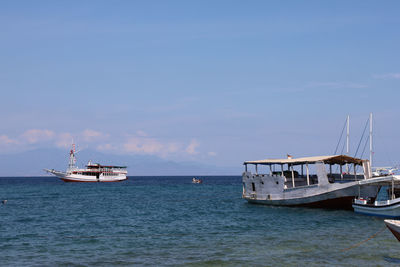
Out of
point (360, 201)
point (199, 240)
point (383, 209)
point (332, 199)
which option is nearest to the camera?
point (199, 240)

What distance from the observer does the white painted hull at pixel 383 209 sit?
33.8 m

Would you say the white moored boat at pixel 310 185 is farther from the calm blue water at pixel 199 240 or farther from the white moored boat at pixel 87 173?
the white moored boat at pixel 87 173

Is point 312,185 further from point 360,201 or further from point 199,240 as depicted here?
point 199,240

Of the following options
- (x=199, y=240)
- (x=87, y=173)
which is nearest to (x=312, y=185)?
(x=199, y=240)

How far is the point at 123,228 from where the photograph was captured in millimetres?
33188

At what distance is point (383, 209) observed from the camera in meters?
35.1

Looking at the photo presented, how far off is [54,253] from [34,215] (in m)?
22.3

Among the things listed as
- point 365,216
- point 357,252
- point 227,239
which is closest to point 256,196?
point 365,216

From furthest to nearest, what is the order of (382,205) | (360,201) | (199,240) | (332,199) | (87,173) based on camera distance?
(87,173) < (332,199) < (360,201) < (382,205) < (199,240)

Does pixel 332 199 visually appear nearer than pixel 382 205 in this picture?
No

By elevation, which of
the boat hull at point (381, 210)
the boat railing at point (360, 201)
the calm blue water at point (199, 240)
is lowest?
the calm blue water at point (199, 240)

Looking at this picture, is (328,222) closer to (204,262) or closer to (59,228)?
(204,262)

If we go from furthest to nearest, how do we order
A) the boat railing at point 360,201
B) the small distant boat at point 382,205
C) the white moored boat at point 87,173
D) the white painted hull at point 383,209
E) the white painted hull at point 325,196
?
the white moored boat at point 87,173 < the white painted hull at point 325,196 < the boat railing at point 360,201 < the small distant boat at point 382,205 < the white painted hull at point 383,209

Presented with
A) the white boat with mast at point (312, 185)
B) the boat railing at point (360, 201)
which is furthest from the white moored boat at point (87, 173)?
the boat railing at point (360, 201)
